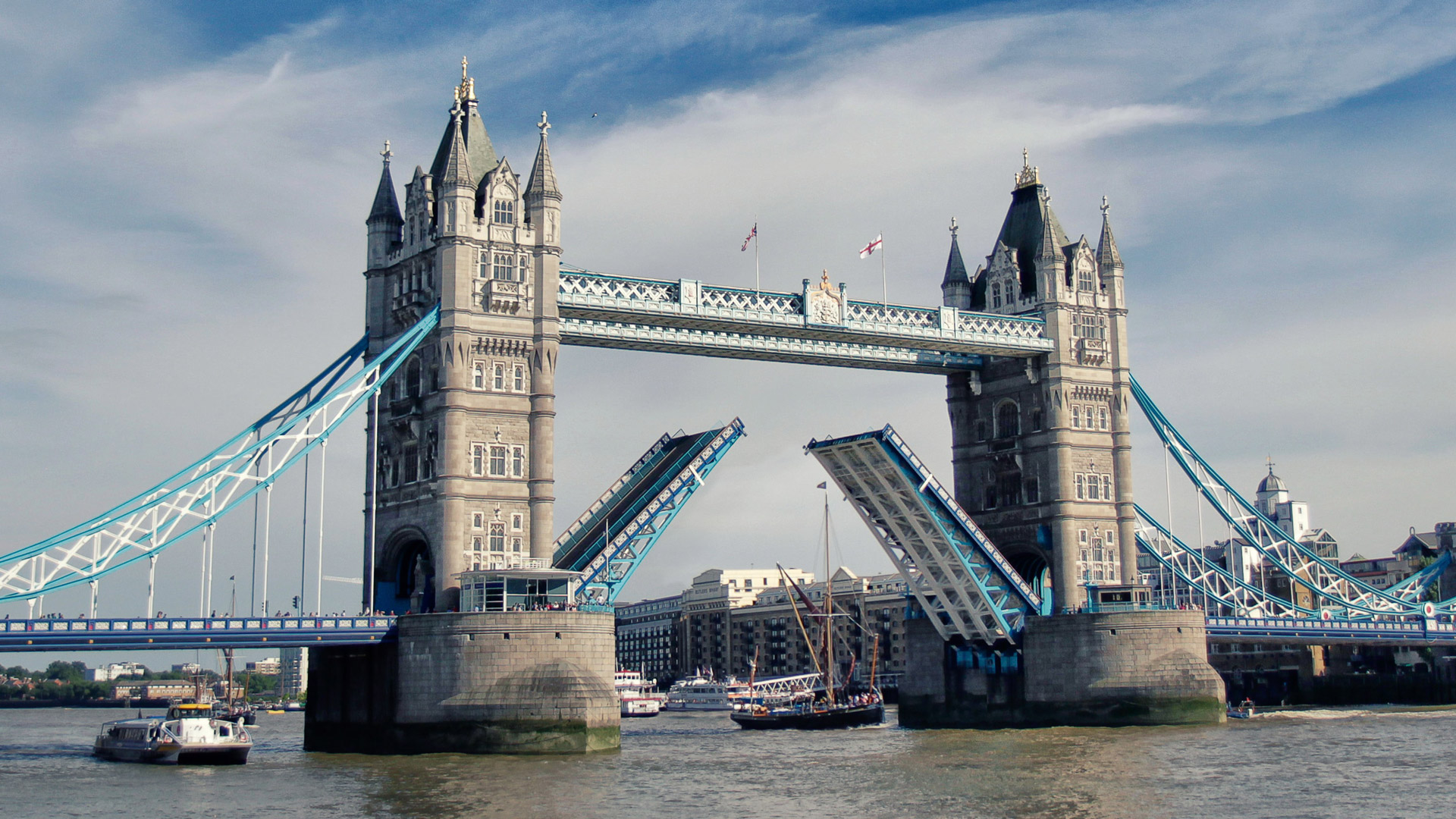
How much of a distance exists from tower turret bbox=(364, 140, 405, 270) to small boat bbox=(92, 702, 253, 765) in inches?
814

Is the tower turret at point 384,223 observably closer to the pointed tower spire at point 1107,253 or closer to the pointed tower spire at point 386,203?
the pointed tower spire at point 386,203

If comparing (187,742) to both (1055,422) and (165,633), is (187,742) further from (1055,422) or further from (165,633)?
(1055,422)

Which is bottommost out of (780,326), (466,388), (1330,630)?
(1330,630)

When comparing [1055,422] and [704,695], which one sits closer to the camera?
[1055,422]

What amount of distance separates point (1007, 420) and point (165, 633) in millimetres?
44146

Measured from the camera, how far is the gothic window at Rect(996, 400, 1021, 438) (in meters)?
81.4

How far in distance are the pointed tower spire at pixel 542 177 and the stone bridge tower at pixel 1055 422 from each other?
89.3 ft

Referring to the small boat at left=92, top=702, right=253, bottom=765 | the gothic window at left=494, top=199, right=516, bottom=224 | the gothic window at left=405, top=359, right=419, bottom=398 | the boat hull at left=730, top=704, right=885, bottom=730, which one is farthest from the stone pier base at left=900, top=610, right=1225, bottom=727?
the small boat at left=92, top=702, right=253, bottom=765

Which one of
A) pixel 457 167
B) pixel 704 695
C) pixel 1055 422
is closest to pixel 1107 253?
pixel 1055 422

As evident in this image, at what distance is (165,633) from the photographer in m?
55.3

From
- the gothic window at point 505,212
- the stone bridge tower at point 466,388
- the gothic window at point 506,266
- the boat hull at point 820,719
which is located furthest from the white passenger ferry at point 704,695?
Result: the gothic window at point 505,212

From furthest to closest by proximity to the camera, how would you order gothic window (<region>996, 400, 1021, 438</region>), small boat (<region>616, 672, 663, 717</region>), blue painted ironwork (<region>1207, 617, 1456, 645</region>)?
small boat (<region>616, 672, 663, 717</region>) → gothic window (<region>996, 400, 1021, 438</region>) → blue painted ironwork (<region>1207, 617, 1456, 645</region>)

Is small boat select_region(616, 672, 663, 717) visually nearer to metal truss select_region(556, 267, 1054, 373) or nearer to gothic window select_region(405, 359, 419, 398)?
metal truss select_region(556, 267, 1054, 373)

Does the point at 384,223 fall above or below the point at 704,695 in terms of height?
above
